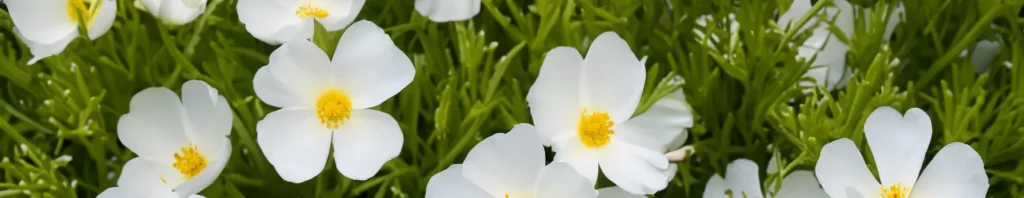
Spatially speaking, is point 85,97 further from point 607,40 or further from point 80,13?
point 607,40

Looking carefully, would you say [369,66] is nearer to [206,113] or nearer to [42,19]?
[206,113]

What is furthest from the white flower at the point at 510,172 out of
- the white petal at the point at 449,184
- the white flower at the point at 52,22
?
the white flower at the point at 52,22

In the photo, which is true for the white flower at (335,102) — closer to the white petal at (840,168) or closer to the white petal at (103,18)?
the white petal at (103,18)

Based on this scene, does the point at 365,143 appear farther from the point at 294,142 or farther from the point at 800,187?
the point at 800,187

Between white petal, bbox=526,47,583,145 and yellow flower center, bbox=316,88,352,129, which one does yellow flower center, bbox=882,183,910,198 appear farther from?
yellow flower center, bbox=316,88,352,129

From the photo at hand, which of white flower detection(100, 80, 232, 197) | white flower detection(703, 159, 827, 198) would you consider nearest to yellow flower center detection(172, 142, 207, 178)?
white flower detection(100, 80, 232, 197)

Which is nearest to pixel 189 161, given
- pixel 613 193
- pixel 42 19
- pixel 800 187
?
pixel 42 19
